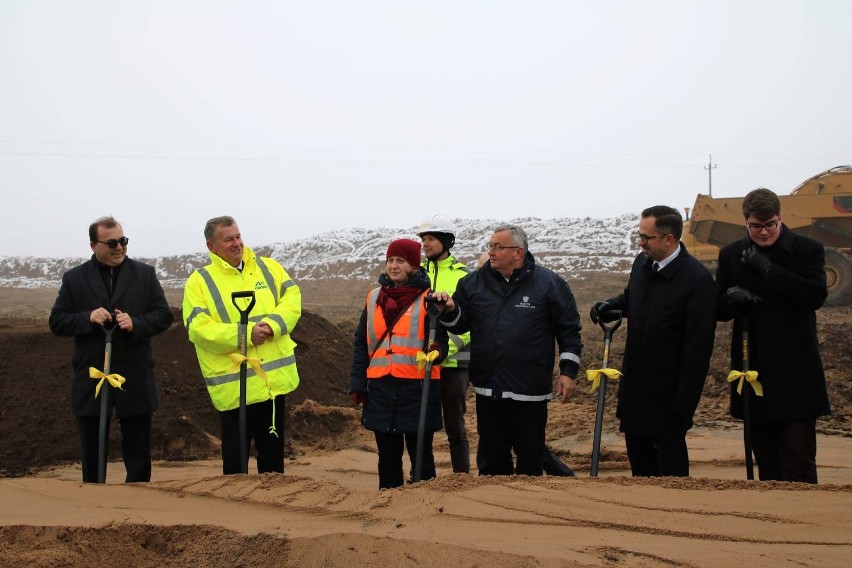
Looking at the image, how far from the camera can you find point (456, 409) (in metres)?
5.73

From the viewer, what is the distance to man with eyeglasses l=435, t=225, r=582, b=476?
478 centimetres

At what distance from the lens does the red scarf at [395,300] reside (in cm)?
505

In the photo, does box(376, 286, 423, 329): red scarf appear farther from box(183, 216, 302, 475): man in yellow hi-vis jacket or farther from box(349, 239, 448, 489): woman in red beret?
box(183, 216, 302, 475): man in yellow hi-vis jacket

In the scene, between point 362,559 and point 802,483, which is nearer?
point 362,559

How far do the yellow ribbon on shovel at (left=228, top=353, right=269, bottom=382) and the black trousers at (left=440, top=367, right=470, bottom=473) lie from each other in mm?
1273

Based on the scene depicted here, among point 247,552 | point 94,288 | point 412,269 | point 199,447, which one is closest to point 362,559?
point 247,552

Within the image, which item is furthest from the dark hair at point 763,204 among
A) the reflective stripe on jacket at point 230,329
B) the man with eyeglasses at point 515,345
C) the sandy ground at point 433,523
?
the reflective stripe on jacket at point 230,329

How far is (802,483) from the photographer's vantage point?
4.11 meters

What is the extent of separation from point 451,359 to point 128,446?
213cm

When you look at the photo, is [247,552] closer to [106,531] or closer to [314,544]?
[314,544]

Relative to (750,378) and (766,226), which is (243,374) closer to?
(750,378)

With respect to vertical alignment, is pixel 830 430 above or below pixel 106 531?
below

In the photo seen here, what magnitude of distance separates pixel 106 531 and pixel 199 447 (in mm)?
5287

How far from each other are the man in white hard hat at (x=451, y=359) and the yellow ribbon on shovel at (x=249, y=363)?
Result: 1244mm
